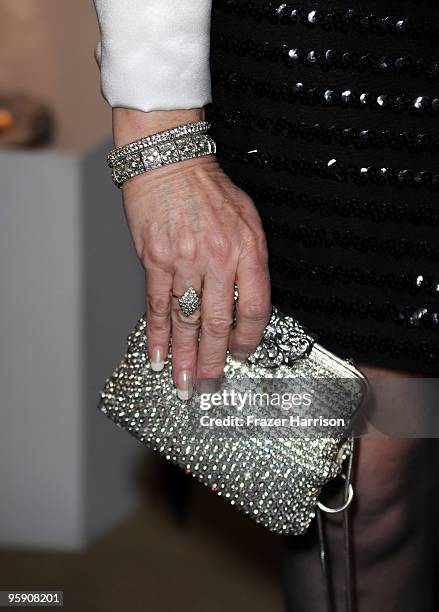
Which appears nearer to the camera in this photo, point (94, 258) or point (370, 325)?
point (370, 325)

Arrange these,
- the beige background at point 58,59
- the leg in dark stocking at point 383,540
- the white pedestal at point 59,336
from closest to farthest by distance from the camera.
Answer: the leg in dark stocking at point 383,540 < the white pedestal at point 59,336 < the beige background at point 58,59

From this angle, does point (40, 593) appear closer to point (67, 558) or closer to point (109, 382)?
point (67, 558)

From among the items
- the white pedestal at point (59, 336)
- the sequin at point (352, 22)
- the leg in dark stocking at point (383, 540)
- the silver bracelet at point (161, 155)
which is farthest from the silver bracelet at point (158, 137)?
the white pedestal at point (59, 336)

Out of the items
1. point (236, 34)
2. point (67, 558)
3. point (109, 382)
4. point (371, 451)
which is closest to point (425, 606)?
point (371, 451)

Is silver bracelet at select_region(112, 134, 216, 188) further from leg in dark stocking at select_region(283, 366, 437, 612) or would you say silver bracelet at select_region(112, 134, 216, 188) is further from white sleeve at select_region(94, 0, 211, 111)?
leg in dark stocking at select_region(283, 366, 437, 612)

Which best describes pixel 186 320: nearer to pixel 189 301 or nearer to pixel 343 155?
pixel 189 301

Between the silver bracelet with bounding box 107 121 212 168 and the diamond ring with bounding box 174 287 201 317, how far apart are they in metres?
0.12

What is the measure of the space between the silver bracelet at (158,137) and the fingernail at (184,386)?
19 cm

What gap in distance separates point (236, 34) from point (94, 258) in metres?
0.81

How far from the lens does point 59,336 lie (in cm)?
159

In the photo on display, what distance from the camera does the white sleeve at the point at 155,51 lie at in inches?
30.4

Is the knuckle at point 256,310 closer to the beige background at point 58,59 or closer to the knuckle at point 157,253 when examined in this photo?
the knuckle at point 157,253

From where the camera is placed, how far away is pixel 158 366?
0.88 meters

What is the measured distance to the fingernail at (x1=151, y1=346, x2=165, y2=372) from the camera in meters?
0.87
